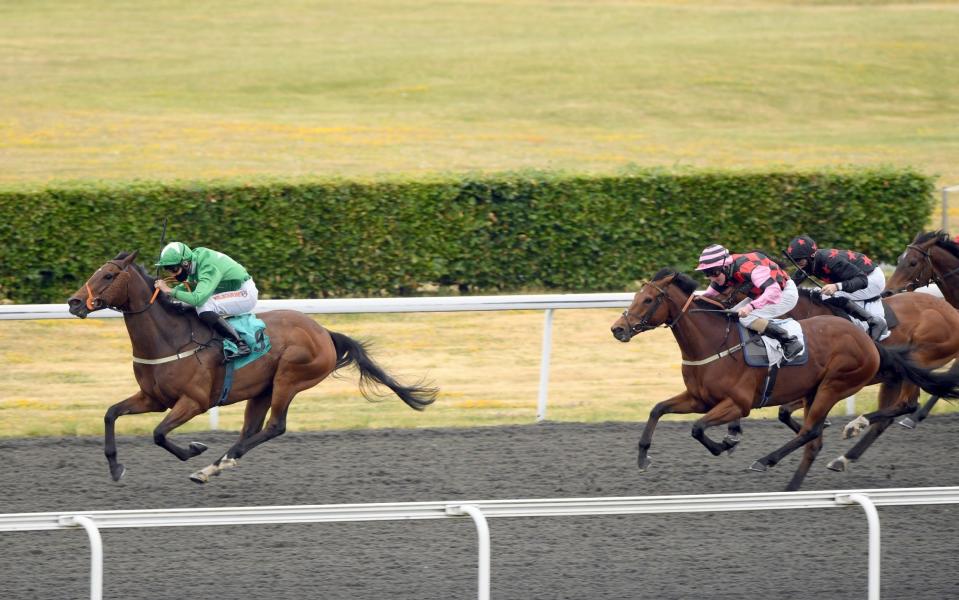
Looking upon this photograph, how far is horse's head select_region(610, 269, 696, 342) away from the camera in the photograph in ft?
21.0

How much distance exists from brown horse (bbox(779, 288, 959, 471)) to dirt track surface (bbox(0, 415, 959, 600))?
297mm

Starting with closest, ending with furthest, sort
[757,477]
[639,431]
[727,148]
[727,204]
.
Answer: [757,477], [639,431], [727,204], [727,148]

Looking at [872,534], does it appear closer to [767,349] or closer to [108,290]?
[767,349]

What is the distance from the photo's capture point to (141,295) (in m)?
6.44

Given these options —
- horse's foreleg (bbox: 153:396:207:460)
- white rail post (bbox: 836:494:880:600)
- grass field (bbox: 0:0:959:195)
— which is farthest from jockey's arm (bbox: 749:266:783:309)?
grass field (bbox: 0:0:959:195)

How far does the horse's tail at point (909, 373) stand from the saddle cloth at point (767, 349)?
0.52 m

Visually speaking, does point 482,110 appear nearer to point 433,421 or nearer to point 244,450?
point 433,421

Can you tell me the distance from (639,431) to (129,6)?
27.1 m

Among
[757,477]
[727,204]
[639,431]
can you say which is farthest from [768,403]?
[727,204]

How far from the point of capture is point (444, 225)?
1187 centimetres

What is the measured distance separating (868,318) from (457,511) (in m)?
3.96

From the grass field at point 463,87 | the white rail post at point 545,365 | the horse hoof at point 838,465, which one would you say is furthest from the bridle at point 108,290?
the grass field at point 463,87

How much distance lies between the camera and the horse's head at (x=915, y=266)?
812 cm

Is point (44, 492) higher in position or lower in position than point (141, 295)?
lower
